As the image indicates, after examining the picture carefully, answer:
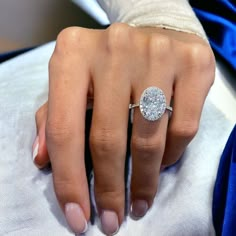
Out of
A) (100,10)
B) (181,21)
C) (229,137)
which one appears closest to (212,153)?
(229,137)

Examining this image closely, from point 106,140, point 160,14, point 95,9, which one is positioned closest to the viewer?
point 106,140

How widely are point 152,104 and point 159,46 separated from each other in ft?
0.22

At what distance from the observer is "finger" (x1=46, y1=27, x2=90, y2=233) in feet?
1.26

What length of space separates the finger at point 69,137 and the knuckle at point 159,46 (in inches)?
2.7

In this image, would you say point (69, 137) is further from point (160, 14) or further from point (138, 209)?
point (160, 14)

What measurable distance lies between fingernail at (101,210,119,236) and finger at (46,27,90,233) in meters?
0.02

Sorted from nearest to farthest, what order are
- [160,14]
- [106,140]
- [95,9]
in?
[106,140]
[160,14]
[95,9]

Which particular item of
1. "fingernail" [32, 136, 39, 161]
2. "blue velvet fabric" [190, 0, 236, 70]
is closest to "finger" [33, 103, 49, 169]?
"fingernail" [32, 136, 39, 161]

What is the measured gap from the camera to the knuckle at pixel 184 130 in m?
0.40

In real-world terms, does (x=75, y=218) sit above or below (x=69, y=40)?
below

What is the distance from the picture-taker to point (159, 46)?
16.4 inches

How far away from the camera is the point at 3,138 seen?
45 centimetres

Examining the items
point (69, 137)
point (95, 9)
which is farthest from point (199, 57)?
point (95, 9)

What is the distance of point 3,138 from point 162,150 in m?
0.17
